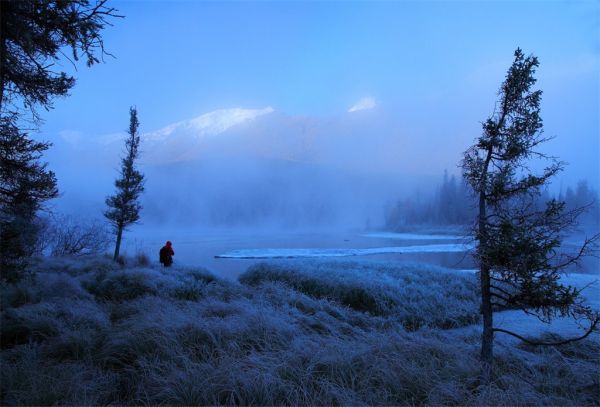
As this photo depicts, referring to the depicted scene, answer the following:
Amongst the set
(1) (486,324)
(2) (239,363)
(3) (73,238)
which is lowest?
(3) (73,238)

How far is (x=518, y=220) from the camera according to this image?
4.45 meters

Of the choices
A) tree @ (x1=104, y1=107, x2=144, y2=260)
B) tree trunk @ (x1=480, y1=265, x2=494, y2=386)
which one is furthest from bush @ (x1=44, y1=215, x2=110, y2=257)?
tree trunk @ (x1=480, y1=265, x2=494, y2=386)

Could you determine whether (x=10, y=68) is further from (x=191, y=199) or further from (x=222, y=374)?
(x=191, y=199)

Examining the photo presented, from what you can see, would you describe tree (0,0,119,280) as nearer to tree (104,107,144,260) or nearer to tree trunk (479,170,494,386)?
tree trunk (479,170,494,386)

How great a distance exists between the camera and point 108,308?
25.7 feet

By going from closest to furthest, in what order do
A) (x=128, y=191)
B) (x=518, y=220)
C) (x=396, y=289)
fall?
(x=518, y=220), (x=396, y=289), (x=128, y=191)

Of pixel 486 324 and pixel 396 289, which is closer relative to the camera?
pixel 486 324

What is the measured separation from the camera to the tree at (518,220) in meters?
4.04

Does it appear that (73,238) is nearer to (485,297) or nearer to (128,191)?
(128,191)

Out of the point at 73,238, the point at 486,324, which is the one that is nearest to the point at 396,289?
the point at 486,324

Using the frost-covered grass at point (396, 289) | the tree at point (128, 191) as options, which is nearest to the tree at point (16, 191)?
the frost-covered grass at point (396, 289)

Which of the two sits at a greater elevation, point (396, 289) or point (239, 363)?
point (239, 363)

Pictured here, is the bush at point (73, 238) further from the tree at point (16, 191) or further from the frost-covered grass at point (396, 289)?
the tree at point (16, 191)

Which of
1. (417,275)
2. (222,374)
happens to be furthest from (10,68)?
(417,275)
